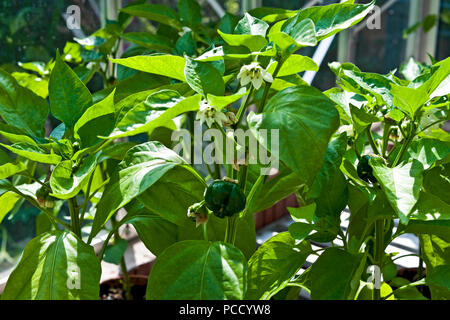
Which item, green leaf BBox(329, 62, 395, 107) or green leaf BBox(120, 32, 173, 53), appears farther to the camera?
green leaf BBox(120, 32, 173, 53)

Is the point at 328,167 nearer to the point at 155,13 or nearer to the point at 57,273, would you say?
the point at 57,273

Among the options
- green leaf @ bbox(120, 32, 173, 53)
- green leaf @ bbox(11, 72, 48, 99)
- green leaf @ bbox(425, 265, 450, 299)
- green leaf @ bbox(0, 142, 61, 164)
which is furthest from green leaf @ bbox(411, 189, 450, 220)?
green leaf @ bbox(11, 72, 48, 99)

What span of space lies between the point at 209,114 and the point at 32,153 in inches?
8.6

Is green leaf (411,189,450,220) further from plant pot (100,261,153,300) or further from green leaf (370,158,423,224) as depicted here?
plant pot (100,261,153,300)

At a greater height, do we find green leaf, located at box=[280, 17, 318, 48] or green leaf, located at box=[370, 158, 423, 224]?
green leaf, located at box=[280, 17, 318, 48]

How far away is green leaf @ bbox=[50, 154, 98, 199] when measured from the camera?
0.61 metres

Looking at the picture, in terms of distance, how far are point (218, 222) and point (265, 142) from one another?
0.26m

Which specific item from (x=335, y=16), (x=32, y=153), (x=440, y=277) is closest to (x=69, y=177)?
(x=32, y=153)

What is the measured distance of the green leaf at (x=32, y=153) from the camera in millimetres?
618

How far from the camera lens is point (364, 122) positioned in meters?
0.69

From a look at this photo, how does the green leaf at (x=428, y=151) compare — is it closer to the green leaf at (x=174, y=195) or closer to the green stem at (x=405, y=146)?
the green stem at (x=405, y=146)

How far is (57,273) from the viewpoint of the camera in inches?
24.1

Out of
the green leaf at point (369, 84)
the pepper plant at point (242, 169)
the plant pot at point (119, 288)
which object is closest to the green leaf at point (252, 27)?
the pepper plant at point (242, 169)
